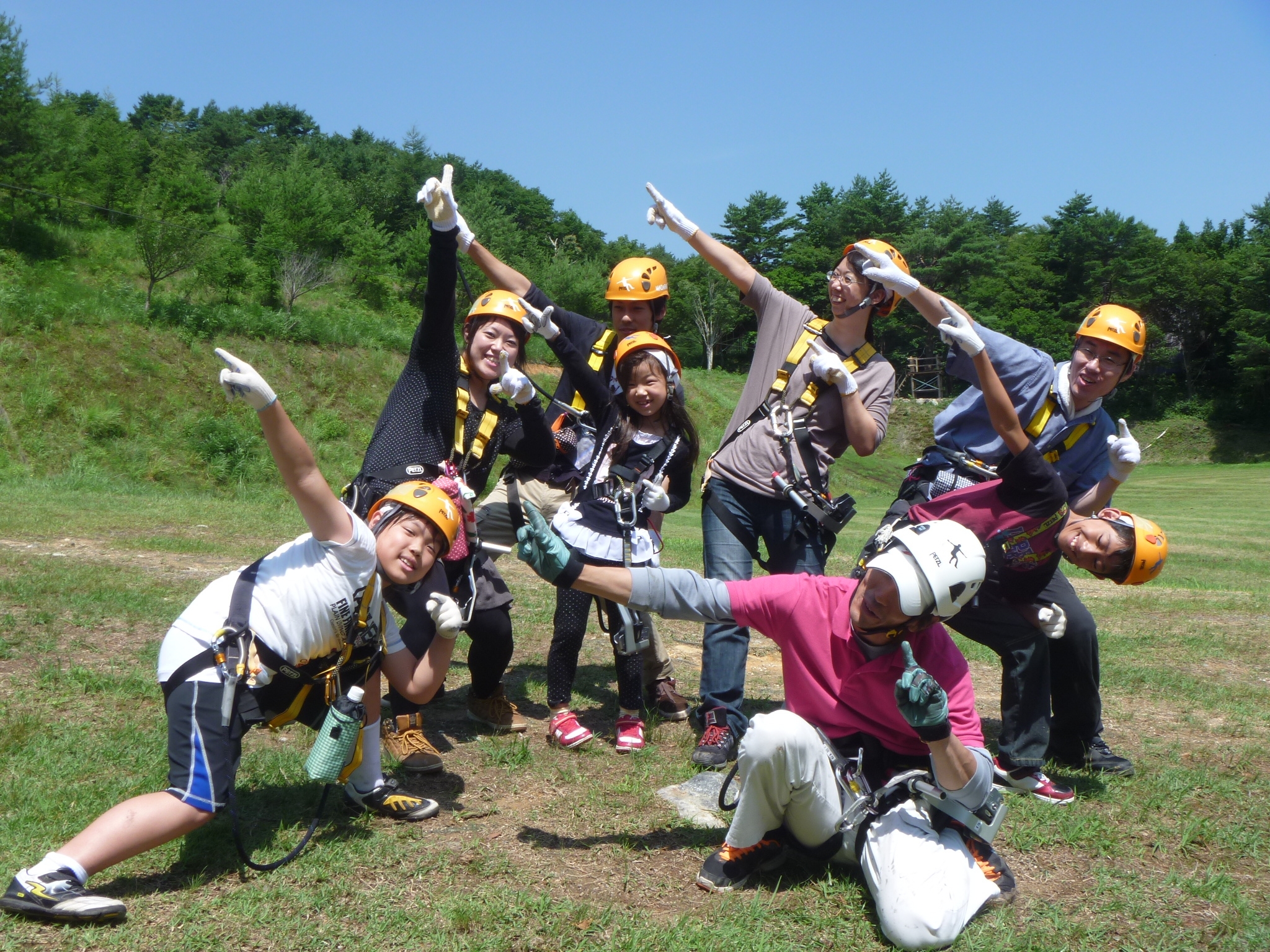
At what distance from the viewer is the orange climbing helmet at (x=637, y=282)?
19.9ft

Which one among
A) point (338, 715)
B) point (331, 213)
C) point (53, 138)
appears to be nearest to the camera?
point (338, 715)

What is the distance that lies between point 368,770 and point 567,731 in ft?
4.40

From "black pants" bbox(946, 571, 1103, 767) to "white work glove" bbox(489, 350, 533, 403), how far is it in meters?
2.50

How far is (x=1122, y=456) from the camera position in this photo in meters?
5.00

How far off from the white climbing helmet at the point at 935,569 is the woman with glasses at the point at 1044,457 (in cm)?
149

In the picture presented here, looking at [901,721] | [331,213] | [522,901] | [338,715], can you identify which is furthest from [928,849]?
[331,213]

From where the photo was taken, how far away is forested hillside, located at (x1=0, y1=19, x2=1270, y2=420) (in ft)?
94.4

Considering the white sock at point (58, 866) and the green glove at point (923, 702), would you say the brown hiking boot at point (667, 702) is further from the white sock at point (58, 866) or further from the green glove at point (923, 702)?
the white sock at point (58, 866)

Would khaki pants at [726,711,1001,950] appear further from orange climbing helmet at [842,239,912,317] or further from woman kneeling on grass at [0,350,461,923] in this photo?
orange climbing helmet at [842,239,912,317]

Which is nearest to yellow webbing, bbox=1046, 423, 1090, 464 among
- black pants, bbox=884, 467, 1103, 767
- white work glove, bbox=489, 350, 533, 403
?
black pants, bbox=884, 467, 1103, 767

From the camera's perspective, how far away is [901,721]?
3770 millimetres

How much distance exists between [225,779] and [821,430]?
3542 millimetres

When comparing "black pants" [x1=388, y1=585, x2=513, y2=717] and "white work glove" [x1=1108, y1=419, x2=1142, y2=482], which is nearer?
"white work glove" [x1=1108, y1=419, x2=1142, y2=482]

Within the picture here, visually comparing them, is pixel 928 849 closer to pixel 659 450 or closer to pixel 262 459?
pixel 659 450
